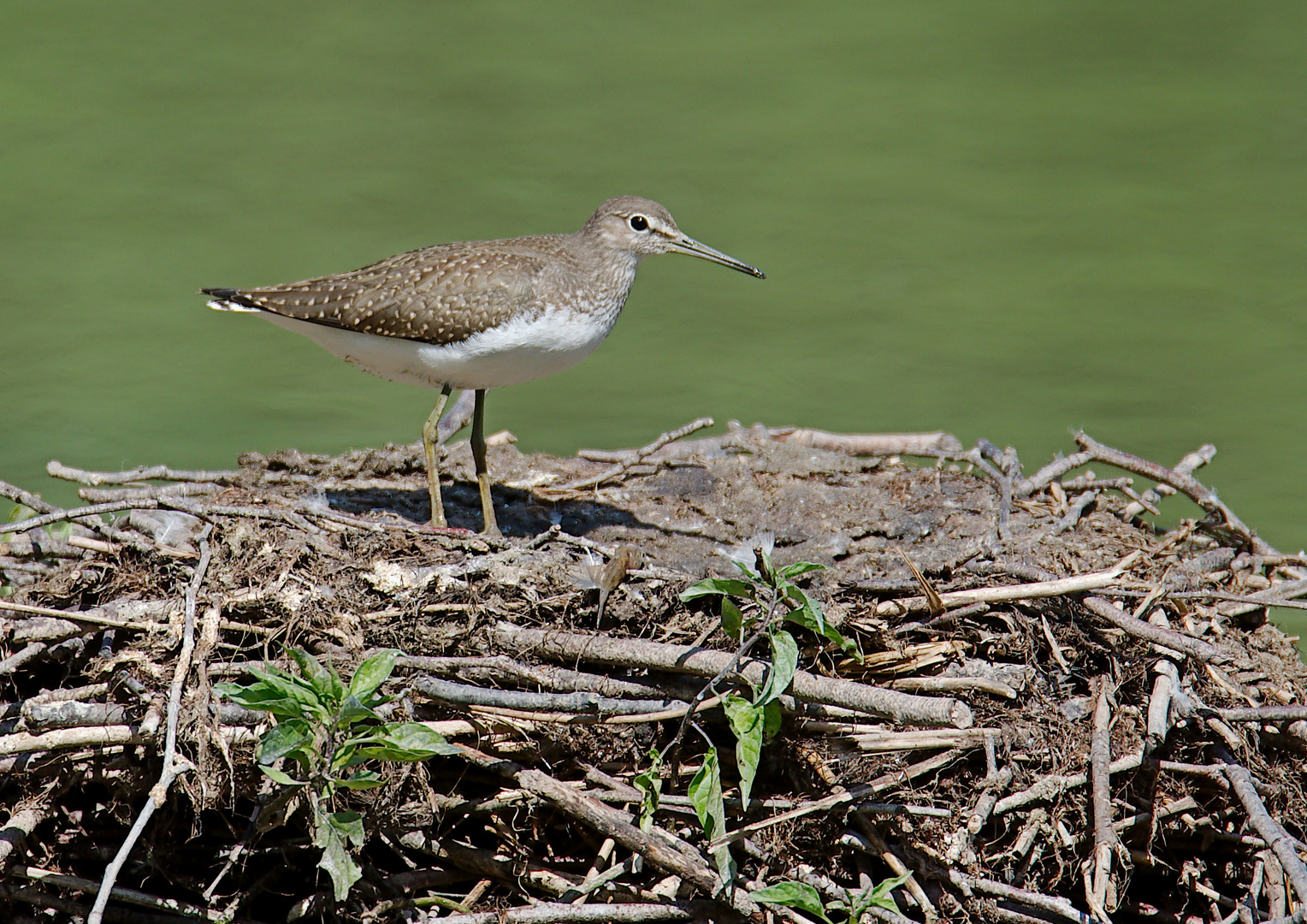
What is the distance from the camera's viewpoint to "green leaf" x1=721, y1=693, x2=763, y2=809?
3.12m

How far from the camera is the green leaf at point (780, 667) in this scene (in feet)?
10.4

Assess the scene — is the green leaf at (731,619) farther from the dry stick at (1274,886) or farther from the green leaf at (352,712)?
the dry stick at (1274,886)

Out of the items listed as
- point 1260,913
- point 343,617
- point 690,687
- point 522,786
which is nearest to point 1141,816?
point 1260,913

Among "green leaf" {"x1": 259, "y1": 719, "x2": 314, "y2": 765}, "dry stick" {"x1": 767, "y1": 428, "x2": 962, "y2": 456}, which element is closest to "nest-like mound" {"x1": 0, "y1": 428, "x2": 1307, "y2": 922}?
"green leaf" {"x1": 259, "y1": 719, "x2": 314, "y2": 765}

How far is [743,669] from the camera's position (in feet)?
→ 10.8

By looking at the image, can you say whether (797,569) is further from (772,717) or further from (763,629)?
(772,717)

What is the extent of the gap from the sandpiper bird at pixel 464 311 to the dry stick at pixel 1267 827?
2.51m

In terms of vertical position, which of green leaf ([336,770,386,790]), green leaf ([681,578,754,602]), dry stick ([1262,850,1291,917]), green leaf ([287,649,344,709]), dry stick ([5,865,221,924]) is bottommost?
dry stick ([5,865,221,924])

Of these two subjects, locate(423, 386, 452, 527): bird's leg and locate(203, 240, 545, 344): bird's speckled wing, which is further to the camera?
locate(423, 386, 452, 527): bird's leg

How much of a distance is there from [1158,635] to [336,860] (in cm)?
224

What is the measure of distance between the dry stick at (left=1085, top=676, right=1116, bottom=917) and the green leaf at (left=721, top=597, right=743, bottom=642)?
981mm

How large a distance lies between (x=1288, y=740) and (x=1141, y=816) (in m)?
0.54

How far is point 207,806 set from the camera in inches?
127

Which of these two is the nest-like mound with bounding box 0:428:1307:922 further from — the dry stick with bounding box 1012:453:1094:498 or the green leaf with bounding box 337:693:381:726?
the dry stick with bounding box 1012:453:1094:498
